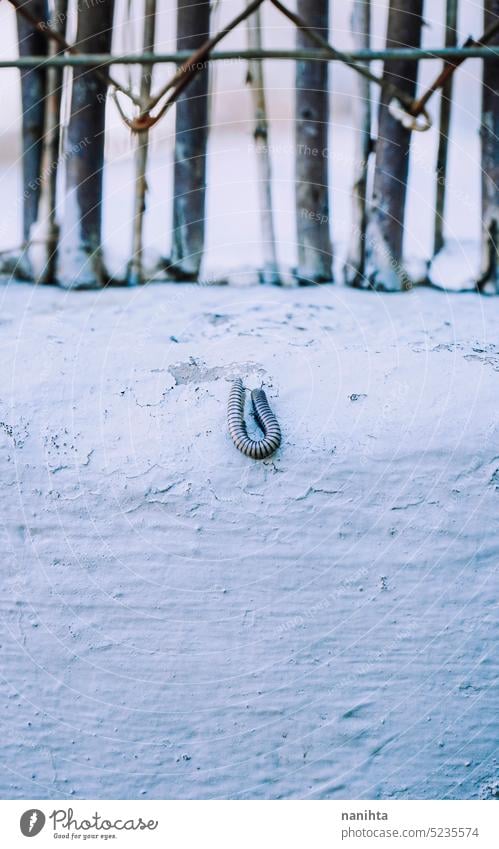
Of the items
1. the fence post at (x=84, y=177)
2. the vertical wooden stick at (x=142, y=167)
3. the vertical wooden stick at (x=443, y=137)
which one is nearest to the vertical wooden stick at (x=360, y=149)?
the vertical wooden stick at (x=443, y=137)

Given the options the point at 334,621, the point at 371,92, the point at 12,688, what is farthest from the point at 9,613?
the point at 371,92

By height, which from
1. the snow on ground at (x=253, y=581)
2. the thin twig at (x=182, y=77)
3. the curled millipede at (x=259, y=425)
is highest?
the thin twig at (x=182, y=77)

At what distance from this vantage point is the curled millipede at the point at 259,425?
1.68 m

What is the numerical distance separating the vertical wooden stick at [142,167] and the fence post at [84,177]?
0.08m

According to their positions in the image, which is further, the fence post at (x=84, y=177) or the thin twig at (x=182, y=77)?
the fence post at (x=84, y=177)

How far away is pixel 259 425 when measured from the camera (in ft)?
5.69

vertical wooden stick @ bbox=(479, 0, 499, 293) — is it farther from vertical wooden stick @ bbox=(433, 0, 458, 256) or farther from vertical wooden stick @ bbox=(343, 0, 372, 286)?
vertical wooden stick @ bbox=(343, 0, 372, 286)

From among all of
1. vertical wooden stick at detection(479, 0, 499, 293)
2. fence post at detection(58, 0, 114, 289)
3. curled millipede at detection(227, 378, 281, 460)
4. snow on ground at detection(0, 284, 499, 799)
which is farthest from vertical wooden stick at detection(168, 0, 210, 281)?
vertical wooden stick at detection(479, 0, 499, 293)

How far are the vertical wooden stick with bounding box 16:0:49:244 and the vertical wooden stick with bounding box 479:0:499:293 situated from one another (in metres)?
1.04

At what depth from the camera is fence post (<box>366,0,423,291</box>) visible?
2.04 metres

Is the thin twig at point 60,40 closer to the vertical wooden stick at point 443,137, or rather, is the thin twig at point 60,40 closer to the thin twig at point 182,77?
the thin twig at point 182,77

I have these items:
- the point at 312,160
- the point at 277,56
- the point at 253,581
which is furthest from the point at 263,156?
the point at 253,581
